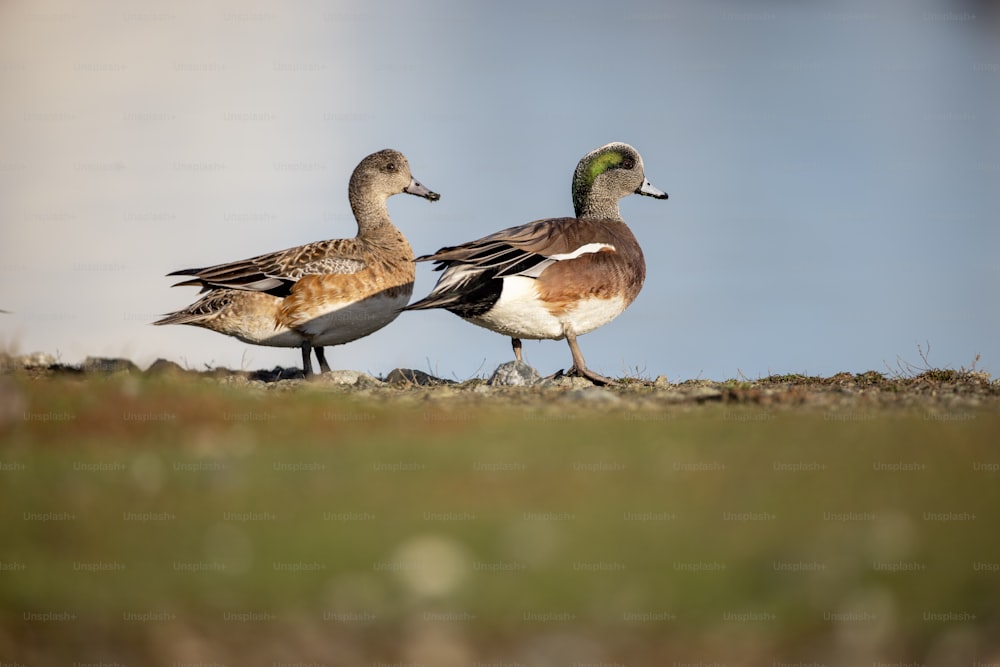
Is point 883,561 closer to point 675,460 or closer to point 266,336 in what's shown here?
point 675,460

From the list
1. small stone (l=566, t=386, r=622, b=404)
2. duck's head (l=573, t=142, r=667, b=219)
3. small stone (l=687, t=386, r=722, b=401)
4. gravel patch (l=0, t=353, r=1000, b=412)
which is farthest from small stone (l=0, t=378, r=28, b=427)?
duck's head (l=573, t=142, r=667, b=219)

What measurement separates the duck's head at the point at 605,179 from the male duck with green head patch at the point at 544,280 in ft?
3.84

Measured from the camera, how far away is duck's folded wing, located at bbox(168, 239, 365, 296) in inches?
515

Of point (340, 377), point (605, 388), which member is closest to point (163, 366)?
point (340, 377)

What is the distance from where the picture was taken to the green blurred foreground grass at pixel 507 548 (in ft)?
15.1

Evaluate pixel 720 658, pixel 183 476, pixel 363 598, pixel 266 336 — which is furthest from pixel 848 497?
pixel 266 336

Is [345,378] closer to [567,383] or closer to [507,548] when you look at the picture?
[567,383]

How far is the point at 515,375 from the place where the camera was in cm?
1262

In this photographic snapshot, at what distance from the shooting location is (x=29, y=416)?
8.57 m

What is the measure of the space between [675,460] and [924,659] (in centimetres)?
234

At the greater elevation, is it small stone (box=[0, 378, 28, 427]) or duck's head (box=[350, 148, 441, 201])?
duck's head (box=[350, 148, 441, 201])

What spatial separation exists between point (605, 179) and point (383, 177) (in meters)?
3.32

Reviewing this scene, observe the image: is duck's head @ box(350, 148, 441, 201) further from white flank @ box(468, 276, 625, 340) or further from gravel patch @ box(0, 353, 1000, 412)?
white flank @ box(468, 276, 625, 340)

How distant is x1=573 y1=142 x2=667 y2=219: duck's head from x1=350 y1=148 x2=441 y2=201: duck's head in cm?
250
